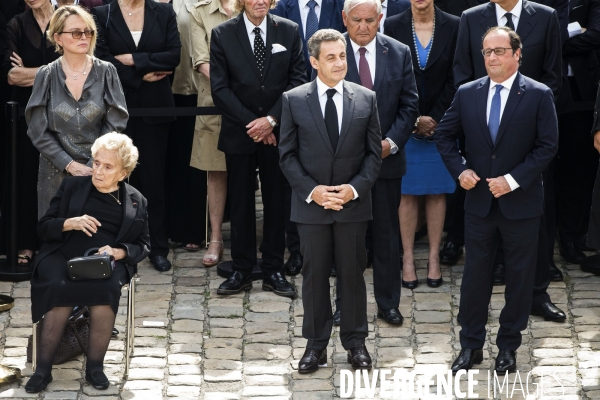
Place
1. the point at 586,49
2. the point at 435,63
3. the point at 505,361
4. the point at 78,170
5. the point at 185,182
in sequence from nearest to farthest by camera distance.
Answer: the point at 505,361 → the point at 78,170 → the point at 435,63 → the point at 586,49 → the point at 185,182

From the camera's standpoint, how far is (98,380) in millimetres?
7664

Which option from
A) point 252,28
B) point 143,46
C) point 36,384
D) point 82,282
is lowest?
point 36,384

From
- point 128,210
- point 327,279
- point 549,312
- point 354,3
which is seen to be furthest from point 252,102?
point 549,312

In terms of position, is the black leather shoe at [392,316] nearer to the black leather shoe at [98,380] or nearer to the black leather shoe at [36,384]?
the black leather shoe at [98,380]

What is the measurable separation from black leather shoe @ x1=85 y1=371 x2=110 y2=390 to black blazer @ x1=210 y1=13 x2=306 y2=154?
235 cm

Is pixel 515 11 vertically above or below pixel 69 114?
above

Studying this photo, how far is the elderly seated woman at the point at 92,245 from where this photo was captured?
762 cm

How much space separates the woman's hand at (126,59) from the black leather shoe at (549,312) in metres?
3.76

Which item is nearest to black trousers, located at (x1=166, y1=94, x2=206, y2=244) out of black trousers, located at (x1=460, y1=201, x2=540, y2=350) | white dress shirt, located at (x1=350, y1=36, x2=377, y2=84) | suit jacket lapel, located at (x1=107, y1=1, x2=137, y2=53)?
suit jacket lapel, located at (x1=107, y1=1, x2=137, y2=53)

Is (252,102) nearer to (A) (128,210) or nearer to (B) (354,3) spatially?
(B) (354,3)

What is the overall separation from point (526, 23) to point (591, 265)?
7.52ft

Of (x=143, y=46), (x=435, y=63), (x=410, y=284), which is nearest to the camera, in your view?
(x=435, y=63)

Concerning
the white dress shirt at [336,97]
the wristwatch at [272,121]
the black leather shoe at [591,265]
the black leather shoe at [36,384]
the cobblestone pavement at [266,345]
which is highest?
the white dress shirt at [336,97]

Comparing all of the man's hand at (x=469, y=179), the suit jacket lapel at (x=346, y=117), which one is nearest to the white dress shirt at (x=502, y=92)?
the man's hand at (x=469, y=179)
